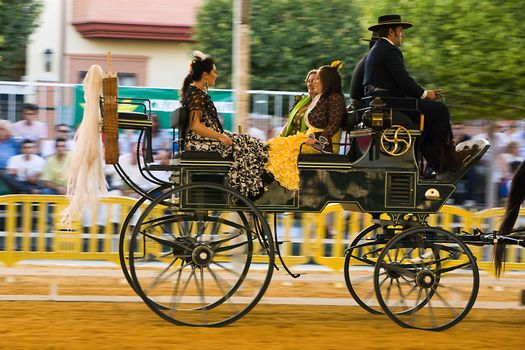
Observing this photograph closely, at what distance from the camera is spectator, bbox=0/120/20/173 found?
1139 centimetres

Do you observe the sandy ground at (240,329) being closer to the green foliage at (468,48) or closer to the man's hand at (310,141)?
the man's hand at (310,141)

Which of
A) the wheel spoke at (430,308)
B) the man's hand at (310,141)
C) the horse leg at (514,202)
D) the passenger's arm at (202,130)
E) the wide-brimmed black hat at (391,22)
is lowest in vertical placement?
the wheel spoke at (430,308)

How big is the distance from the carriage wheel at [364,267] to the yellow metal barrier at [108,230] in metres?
0.30

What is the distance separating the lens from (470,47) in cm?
1202

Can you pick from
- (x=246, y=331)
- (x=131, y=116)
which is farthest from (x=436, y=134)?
(x=131, y=116)

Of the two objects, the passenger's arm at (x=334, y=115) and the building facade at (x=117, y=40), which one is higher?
the building facade at (x=117, y=40)

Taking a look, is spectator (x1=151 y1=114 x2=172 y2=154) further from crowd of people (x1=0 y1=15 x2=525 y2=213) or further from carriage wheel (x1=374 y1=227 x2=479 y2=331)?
Answer: carriage wheel (x1=374 y1=227 x2=479 y2=331)

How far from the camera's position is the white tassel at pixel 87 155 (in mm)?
7461

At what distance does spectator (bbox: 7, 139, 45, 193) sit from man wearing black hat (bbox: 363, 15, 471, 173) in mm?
4894

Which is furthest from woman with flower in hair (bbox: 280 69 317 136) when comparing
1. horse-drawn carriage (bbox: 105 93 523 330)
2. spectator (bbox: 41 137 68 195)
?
spectator (bbox: 41 137 68 195)

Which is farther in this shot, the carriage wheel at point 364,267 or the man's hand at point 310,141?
the carriage wheel at point 364,267

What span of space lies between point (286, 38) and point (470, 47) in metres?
5.87

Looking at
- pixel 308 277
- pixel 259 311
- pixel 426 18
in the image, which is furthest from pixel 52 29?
pixel 259 311

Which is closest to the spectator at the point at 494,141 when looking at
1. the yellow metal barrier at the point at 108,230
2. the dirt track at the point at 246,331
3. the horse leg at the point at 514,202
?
the yellow metal barrier at the point at 108,230
